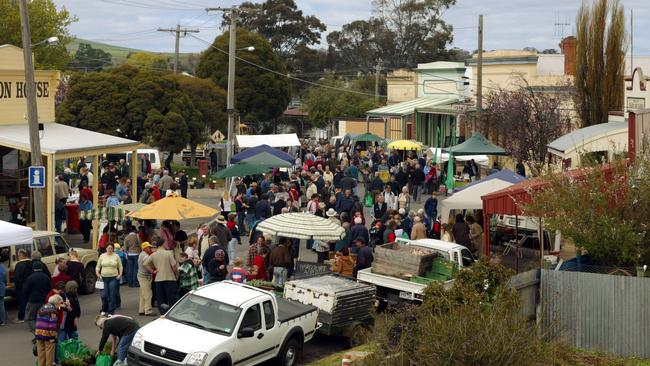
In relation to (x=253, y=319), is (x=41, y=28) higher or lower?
higher

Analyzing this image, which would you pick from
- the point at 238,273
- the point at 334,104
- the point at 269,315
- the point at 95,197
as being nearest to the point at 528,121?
the point at 95,197

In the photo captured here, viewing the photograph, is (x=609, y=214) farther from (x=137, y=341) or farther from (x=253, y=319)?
(x=137, y=341)

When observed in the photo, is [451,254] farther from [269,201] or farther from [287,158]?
[287,158]

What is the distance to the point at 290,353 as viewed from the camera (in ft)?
51.4

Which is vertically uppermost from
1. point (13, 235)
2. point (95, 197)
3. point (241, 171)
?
point (241, 171)

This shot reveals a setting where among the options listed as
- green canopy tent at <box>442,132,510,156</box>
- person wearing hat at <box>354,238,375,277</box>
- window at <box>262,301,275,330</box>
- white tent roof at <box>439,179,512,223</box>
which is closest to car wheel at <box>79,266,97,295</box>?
person wearing hat at <box>354,238,375,277</box>

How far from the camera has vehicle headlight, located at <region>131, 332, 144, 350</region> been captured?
13.9 meters

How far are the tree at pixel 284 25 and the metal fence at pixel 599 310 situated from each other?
8227 cm

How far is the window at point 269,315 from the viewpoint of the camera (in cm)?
1502

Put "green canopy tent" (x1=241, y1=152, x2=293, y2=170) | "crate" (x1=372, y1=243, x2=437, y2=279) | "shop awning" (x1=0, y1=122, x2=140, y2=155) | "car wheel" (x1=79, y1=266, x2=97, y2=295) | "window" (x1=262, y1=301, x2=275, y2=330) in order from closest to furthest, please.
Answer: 1. "window" (x1=262, y1=301, x2=275, y2=330)
2. "crate" (x1=372, y1=243, x2=437, y2=279)
3. "car wheel" (x1=79, y1=266, x2=97, y2=295)
4. "shop awning" (x1=0, y1=122, x2=140, y2=155)
5. "green canopy tent" (x1=241, y1=152, x2=293, y2=170)

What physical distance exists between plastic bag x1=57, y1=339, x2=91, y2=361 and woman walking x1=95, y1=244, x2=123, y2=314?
2817mm

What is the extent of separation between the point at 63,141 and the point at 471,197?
11.7m

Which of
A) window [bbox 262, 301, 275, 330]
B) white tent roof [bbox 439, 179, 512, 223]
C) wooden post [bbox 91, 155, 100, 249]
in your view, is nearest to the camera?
window [bbox 262, 301, 275, 330]

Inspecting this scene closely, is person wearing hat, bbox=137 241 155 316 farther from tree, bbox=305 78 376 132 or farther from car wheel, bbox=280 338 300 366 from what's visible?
tree, bbox=305 78 376 132
